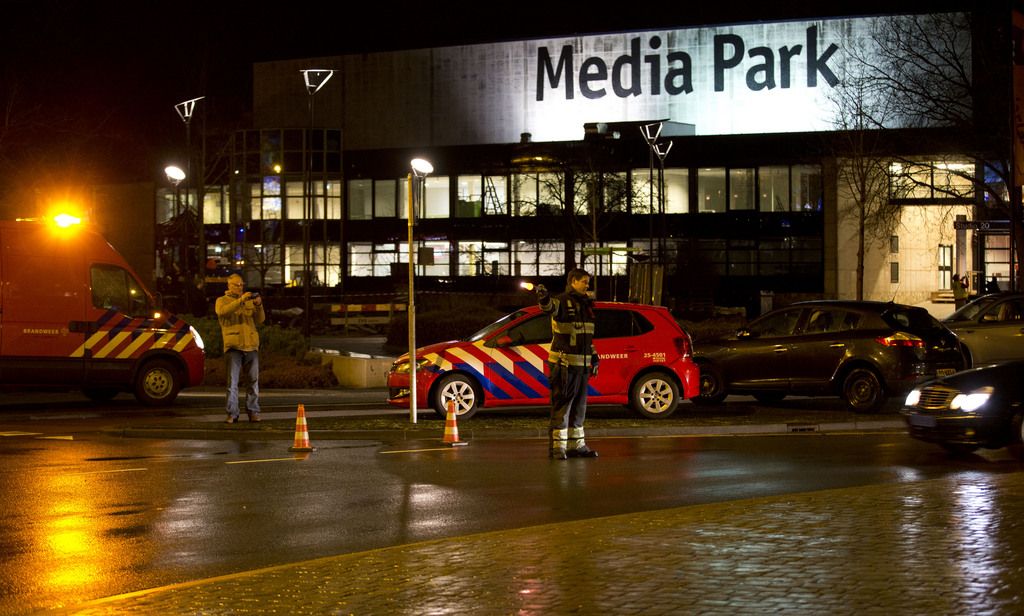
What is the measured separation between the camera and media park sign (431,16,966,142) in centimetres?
7250

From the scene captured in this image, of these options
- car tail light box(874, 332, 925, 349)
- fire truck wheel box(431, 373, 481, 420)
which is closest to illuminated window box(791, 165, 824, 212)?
car tail light box(874, 332, 925, 349)

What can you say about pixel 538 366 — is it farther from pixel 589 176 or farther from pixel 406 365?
pixel 589 176

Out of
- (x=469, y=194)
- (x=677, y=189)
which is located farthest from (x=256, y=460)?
(x=469, y=194)

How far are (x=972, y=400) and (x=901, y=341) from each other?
6.31m

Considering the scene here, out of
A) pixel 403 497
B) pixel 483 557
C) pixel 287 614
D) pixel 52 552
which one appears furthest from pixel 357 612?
pixel 403 497

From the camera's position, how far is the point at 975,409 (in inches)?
538

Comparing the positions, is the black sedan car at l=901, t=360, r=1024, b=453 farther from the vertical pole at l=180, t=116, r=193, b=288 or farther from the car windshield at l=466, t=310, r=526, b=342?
the vertical pole at l=180, t=116, r=193, b=288

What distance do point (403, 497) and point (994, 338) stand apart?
619 inches

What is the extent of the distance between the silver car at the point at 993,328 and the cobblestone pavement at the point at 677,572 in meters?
14.9

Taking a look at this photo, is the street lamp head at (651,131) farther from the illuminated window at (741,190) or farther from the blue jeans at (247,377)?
the blue jeans at (247,377)

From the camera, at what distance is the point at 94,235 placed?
21891 mm

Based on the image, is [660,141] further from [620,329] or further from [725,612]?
[725,612]

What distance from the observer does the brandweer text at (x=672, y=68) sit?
7250cm

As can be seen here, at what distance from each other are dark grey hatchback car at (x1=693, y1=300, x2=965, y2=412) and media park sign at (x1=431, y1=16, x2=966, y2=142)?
51.7 meters
